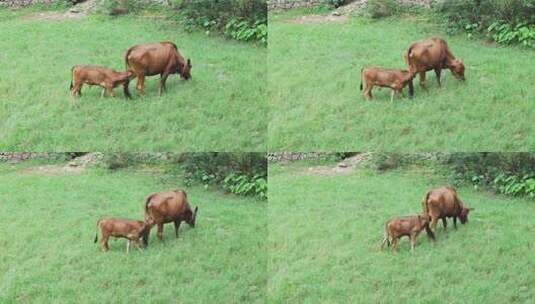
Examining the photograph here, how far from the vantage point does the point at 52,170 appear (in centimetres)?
609

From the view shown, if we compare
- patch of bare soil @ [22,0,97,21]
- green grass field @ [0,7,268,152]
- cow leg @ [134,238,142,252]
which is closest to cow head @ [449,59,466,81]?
green grass field @ [0,7,268,152]

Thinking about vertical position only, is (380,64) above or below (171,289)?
above

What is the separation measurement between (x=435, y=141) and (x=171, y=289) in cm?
172

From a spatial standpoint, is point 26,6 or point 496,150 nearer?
point 496,150

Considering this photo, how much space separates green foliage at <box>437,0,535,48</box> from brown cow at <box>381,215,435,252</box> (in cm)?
115

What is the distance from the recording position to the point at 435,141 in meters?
5.80

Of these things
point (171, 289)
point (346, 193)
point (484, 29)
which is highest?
→ point (484, 29)

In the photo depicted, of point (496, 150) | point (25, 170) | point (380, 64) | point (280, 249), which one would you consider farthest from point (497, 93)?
point (25, 170)

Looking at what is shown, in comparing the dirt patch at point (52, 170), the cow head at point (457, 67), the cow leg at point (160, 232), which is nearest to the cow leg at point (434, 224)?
the cow head at point (457, 67)

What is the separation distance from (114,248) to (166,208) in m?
0.38

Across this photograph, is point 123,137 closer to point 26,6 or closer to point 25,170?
point 25,170

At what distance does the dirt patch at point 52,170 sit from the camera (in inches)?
237

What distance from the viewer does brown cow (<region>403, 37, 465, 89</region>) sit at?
5.88 meters

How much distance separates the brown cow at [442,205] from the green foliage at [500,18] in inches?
37.4
